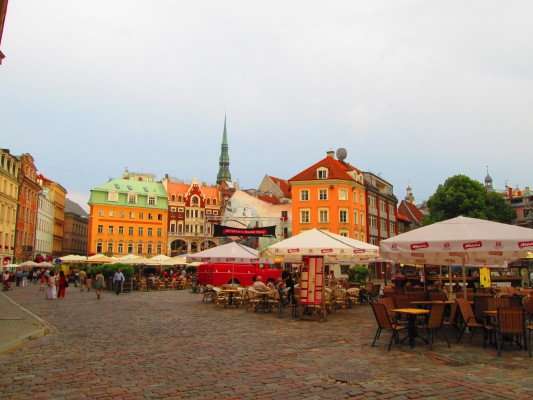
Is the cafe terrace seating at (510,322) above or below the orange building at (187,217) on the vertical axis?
below

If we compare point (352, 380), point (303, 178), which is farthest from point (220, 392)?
point (303, 178)

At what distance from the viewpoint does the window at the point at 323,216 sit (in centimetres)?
5623

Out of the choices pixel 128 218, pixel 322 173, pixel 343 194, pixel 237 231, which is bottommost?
pixel 237 231

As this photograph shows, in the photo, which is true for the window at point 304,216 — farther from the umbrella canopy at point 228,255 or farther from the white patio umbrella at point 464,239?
the white patio umbrella at point 464,239

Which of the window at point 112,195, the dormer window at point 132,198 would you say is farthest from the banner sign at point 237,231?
the window at point 112,195

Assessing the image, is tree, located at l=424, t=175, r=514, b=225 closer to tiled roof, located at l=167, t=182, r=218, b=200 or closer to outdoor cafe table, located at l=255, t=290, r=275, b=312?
outdoor cafe table, located at l=255, t=290, r=275, b=312

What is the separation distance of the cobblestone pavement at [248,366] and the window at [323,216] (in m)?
43.7

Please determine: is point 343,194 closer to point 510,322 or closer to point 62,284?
point 62,284

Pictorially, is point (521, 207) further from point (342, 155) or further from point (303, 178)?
point (303, 178)

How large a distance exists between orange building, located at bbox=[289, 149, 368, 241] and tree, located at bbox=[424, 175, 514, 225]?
9440 mm

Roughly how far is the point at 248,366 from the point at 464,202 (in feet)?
168

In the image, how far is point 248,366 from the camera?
25.9 feet

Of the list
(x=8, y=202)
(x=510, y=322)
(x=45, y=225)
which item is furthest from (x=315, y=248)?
(x=45, y=225)

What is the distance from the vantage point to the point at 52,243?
80375 mm
